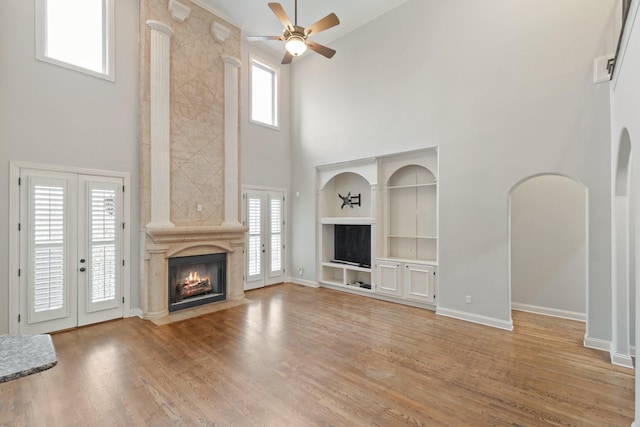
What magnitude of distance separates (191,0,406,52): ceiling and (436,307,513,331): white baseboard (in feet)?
19.2

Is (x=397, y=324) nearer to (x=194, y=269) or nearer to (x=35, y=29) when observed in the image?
(x=194, y=269)

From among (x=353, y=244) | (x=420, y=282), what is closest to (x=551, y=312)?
(x=420, y=282)

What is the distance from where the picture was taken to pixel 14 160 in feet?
13.6

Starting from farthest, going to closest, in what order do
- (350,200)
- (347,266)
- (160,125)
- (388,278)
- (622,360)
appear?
1. (350,200)
2. (347,266)
3. (388,278)
4. (160,125)
5. (622,360)

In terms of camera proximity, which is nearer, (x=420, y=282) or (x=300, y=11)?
(x=420, y=282)

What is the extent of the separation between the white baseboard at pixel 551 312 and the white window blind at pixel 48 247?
758cm

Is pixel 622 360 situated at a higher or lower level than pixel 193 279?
lower

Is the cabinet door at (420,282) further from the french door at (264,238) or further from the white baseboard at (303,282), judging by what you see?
the french door at (264,238)

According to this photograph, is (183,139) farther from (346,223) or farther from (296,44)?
(346,223)

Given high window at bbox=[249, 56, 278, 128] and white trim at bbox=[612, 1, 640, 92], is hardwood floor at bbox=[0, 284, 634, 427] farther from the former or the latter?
high window at bbox=[249, 56, 278, 128]

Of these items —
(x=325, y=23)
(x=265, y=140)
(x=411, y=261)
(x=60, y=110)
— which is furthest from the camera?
(x=265, y=140)

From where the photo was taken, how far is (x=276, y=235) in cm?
761

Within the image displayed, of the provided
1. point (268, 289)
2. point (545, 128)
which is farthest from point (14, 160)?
point (545, 128)

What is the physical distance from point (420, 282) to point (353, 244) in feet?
5.88
